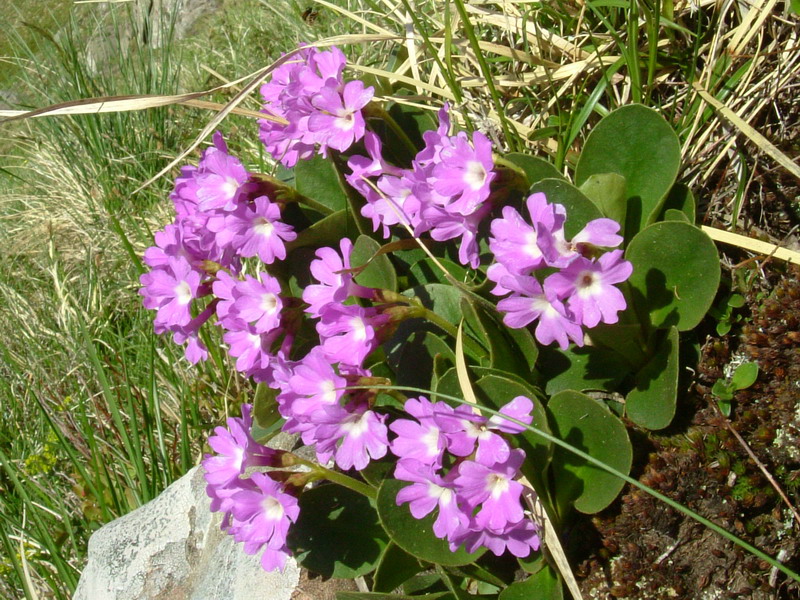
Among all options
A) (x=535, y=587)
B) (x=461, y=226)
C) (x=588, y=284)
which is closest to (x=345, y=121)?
(x=461, y=226)

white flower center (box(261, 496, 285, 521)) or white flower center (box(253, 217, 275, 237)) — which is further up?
white flower center (box(253, 217, 275, 237))

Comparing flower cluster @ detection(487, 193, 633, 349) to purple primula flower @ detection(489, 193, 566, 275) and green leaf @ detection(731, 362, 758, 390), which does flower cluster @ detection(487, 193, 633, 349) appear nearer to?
purple primula flower @ detection(489, 193, 566, 275)

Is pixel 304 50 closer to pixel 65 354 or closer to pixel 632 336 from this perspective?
pixel 632 336

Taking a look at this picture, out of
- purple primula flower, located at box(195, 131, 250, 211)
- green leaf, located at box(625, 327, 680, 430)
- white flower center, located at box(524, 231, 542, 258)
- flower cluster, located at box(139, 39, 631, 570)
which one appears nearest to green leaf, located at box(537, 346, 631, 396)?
green leaf, located at box(625, 327, 680, 430)

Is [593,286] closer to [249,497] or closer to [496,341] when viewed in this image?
[496,341]

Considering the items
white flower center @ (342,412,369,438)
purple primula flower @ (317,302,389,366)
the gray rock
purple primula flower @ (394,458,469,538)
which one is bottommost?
the gray rock

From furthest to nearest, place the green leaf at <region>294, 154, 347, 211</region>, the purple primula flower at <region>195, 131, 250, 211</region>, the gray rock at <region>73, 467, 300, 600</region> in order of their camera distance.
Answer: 1. the gray rock at <region>73, 467, 300, 600</region>
2. the green leaf at <region>294, 154, 347, 211</region>
3. the purple primula flower at <region>195, 131, 250, 211</region>
